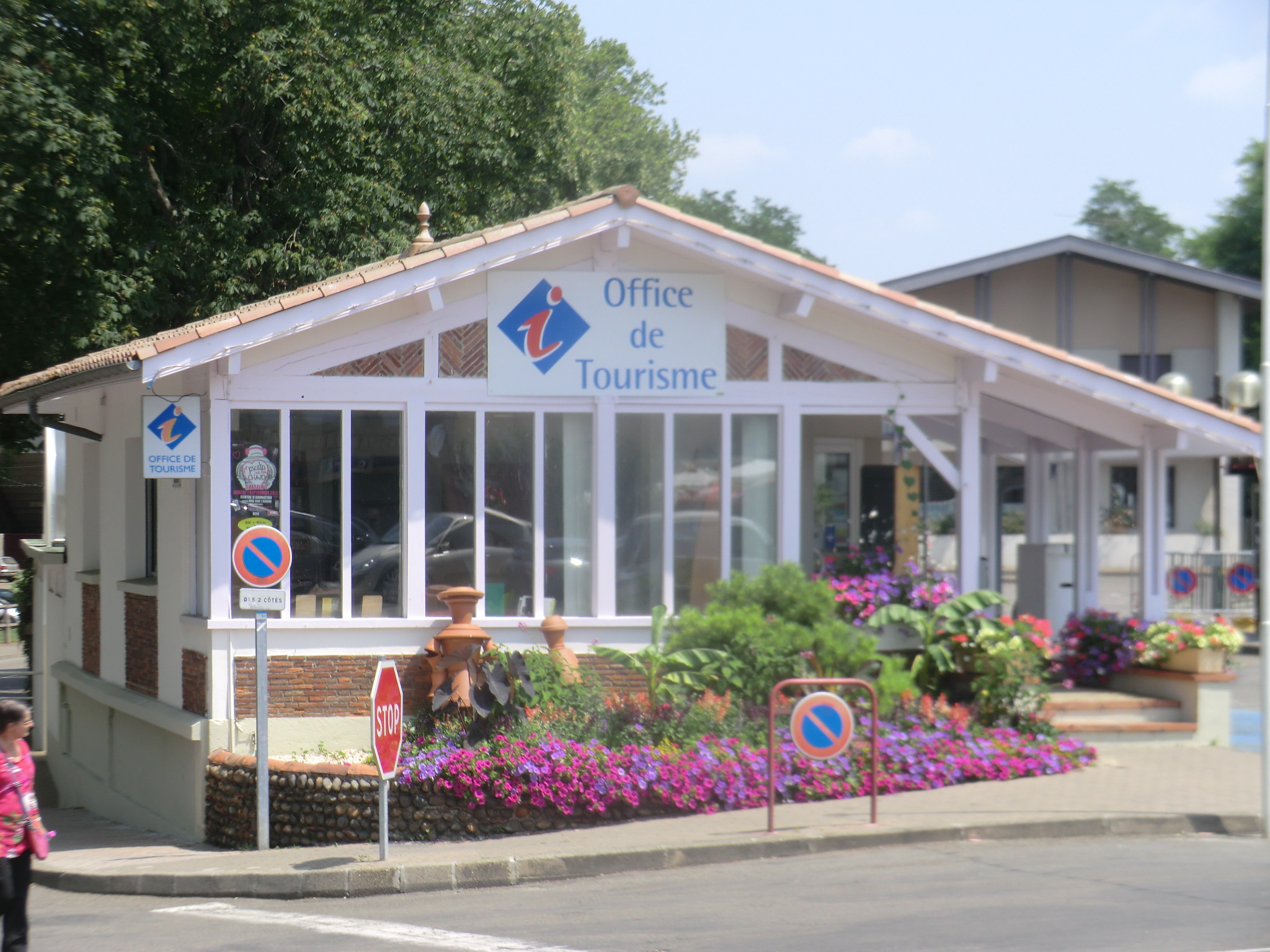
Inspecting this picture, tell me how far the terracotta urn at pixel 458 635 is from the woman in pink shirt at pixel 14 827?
4195 millimetres

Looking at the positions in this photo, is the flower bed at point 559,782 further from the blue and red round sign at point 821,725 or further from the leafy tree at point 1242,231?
the leafy tree at point 1242,231

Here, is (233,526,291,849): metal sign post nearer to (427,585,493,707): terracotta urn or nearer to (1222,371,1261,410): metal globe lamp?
(427,585,493,707): terracotta urn

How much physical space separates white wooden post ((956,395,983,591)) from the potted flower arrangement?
1822 millimetres

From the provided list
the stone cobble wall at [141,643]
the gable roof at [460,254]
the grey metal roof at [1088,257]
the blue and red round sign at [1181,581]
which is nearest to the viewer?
the gable roof at [460,254]

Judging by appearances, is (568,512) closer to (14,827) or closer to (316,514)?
(316,514)

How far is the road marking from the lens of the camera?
272 inches

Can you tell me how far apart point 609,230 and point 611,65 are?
3524 cm

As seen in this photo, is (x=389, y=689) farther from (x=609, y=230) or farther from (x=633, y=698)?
(x=609, y=230)

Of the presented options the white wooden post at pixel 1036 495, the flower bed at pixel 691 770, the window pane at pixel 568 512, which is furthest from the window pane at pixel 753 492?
the white wooden post at pixel 1036 495

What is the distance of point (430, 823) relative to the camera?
401 inches

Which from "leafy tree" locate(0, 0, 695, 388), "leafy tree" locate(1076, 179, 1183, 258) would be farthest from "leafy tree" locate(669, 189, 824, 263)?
"leafy tree" locate(0, 0, 695, 388)

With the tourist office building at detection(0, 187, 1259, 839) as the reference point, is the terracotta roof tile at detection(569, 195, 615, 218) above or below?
above

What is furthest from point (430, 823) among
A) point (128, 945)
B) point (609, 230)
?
point (609, 230)

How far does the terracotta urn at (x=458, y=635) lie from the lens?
1086 cm
